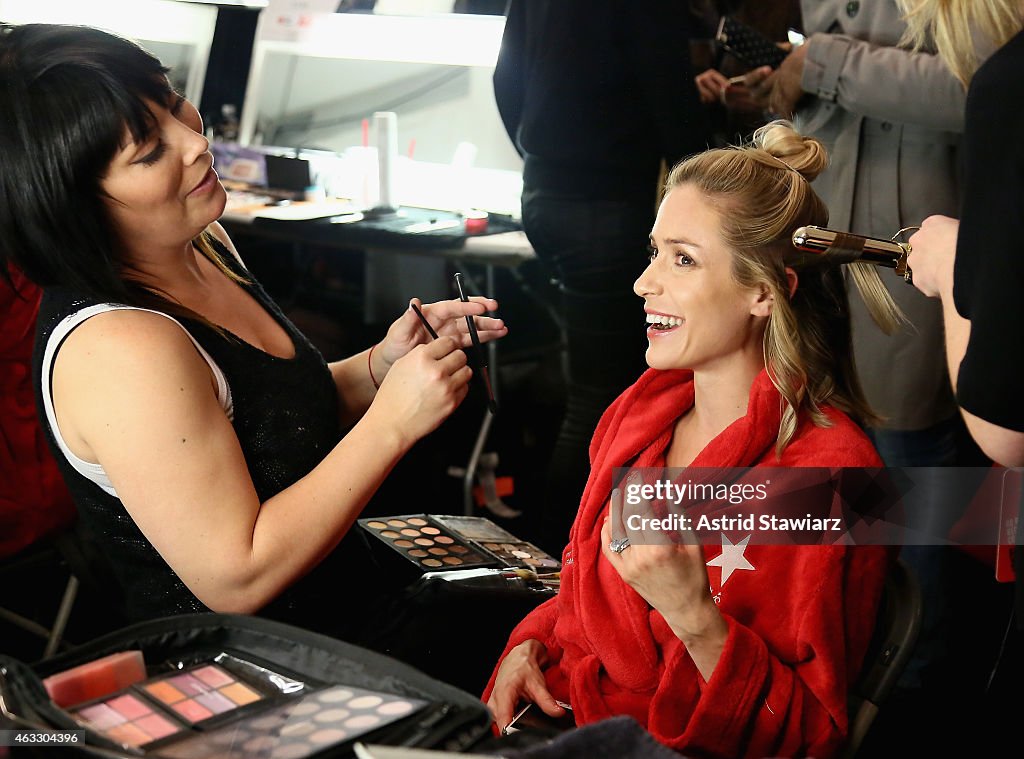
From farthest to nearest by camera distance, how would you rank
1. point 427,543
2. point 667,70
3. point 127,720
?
1. point 667,70
2. point 427,543
3. point 127,720

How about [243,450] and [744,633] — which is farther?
[243,450]

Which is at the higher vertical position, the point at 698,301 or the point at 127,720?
the point at 698,301

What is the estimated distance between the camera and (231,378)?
1259 millimetres

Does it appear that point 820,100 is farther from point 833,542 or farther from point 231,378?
point 231,378

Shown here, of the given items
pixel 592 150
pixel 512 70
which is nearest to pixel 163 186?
pixel 592 150

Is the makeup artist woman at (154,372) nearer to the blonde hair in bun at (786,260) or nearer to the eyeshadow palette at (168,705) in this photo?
the eyeshadow palette at (168,705)

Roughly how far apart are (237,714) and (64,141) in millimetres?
662

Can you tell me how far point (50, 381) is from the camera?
A: 117cm

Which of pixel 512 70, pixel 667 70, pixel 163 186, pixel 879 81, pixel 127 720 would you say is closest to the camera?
pixel 127 720

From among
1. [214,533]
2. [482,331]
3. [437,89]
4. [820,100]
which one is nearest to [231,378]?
[214,533]

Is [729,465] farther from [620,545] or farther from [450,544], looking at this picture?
[450,544]

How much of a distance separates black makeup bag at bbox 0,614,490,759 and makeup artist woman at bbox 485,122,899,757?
10.4 inches

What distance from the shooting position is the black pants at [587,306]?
231 centimetres

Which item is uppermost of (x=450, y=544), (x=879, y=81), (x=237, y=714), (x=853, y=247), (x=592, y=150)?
(x=879, y=81)
